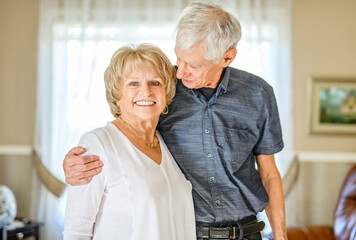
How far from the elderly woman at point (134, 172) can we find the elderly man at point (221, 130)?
0.09 meters

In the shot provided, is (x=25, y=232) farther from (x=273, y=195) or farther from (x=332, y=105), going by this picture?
(x=332, y=105)

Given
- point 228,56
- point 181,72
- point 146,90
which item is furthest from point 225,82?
point 146,90

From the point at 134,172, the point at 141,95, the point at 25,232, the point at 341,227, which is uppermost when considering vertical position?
the point at 141,95

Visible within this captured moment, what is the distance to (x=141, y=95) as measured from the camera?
1.63 meters

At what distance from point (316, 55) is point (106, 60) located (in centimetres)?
204

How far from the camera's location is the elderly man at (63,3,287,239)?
1727 millimetres

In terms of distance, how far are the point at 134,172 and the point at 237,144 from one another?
1.70 feet

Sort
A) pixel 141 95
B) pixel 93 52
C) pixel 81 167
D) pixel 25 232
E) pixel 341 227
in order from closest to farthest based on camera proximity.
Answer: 1. pixel 81 167
2. pixel 141 95
3. pixel 341 227
4. pixel 25 232
5. pixel 93 52

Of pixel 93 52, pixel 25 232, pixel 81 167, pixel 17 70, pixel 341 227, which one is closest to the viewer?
pixel 81 167

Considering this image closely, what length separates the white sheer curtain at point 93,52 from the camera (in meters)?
4.21

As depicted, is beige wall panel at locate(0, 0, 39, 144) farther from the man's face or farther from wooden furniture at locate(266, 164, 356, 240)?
the man's face

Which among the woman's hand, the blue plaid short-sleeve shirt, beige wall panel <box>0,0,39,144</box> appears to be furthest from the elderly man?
beige wall panel <box>0,0,39,144</box>

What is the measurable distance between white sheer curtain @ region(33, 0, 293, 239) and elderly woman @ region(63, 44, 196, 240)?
257cm

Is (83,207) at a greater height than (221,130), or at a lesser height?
lesser
